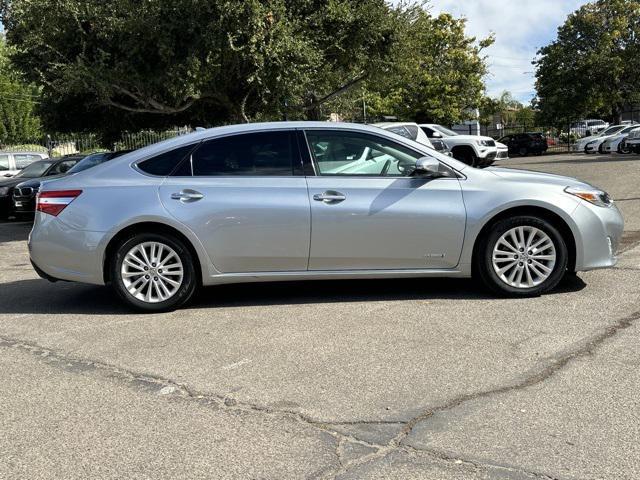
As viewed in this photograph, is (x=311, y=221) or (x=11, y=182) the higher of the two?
(x=11, y=182)

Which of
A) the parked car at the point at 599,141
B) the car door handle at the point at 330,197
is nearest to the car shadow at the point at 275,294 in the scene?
the car door handle at the point at 330,197

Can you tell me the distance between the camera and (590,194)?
5.96m

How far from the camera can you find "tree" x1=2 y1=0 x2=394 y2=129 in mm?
11789

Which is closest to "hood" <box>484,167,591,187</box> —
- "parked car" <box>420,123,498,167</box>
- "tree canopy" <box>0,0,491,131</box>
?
"tree canopy" <box>0,0,491,131</box>

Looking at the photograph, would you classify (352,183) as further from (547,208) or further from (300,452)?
(300,452)

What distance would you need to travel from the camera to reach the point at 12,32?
45.5ft

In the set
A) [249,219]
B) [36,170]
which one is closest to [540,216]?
[249,219]

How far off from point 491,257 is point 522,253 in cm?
28

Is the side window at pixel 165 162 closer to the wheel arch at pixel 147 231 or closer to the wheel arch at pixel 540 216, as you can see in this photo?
the wheel arch at pixel 147 231

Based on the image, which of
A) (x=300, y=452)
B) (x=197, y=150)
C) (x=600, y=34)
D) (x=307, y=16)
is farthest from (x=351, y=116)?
(x=300, y=452)

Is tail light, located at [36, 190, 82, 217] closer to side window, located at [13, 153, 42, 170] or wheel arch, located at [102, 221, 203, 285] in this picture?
wheel arch, located at [102, 221, 203, 285]

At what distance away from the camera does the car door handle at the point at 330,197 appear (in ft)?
18.9

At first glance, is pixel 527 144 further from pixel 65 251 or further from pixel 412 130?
pixel 65 251

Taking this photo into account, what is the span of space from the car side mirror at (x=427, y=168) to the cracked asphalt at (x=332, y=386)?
115cm
